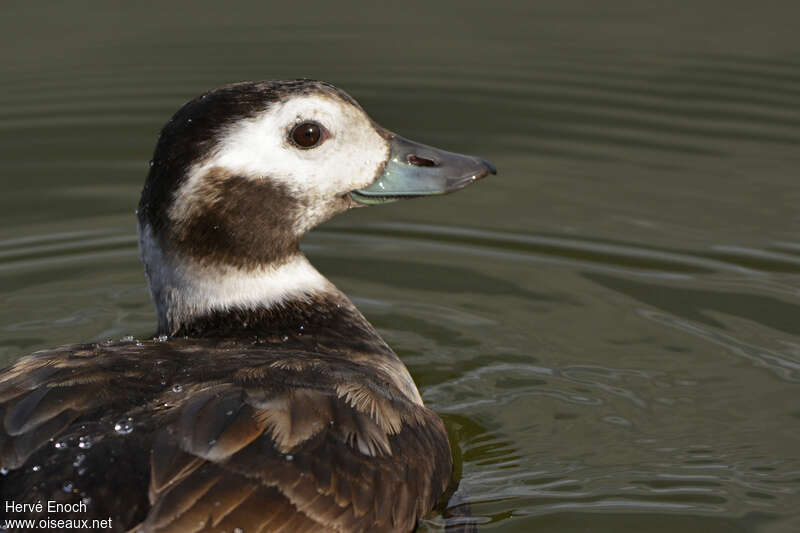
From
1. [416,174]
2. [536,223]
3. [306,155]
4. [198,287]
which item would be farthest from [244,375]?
[536,223]

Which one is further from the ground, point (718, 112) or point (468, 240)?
point (718, 112)

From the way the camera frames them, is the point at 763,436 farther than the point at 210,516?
Yes

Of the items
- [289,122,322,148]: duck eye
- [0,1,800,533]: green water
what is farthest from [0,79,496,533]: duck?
[0,1,800,533]: green water

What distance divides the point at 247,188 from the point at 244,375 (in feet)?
2.69

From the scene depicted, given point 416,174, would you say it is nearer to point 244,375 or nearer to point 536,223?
point 244,375

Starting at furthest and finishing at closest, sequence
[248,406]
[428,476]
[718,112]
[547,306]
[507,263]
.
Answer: [718,112], [507,263], [547,306], [428,476], [248,406]

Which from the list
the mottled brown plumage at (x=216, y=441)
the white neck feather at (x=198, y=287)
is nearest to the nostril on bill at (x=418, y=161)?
the white neck feather at (x=198, y=287)

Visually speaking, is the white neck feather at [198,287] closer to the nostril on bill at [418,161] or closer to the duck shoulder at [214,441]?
the duck shoulder at [214,441]

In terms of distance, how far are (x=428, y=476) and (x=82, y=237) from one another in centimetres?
279

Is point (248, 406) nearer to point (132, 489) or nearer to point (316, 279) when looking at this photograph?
point (132, 489)

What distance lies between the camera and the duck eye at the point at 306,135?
12.7ft

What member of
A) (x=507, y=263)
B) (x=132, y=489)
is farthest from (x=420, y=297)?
(x=132, y=489)

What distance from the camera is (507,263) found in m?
5.37

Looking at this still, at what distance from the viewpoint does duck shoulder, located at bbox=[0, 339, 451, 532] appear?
9.20 ft
